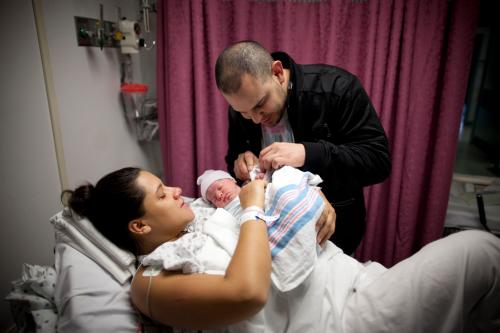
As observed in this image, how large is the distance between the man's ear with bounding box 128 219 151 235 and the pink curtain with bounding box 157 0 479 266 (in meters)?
1.07

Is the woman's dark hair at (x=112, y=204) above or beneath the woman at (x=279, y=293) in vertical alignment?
above

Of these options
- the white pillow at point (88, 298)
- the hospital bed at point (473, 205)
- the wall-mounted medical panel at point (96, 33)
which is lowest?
the hospital bed at point (473, 205)

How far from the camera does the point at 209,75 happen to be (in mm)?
2203


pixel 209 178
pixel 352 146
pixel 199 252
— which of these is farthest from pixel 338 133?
pixel 199 252

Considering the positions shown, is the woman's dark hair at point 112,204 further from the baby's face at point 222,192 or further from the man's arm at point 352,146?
the man's arm at point 352,146

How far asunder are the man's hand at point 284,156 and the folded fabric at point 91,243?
643 mm

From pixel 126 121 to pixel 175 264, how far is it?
1456 millimetres

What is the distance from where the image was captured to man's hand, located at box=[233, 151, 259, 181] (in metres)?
1.50

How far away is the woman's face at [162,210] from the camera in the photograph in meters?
1.22

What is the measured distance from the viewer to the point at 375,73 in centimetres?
196

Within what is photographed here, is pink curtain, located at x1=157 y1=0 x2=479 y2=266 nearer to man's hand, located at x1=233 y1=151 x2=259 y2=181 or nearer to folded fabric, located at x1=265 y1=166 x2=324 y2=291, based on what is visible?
man's hand, located at x1=233 y1=151 x2=259 y2=181

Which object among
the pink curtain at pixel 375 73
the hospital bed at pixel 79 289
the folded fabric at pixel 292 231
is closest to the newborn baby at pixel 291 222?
the folded fabric at pixel 292 231

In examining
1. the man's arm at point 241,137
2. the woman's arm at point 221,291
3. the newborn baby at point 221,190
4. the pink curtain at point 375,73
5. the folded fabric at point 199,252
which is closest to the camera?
the woman's arm at point 221,291

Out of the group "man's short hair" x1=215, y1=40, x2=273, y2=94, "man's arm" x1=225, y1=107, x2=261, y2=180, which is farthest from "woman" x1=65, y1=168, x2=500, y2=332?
"man's arm" x1=225, y1=107, x2=261, y2=180
